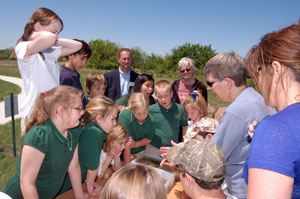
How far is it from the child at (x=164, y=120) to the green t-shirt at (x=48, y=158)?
167cm

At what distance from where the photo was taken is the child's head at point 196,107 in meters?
3.49

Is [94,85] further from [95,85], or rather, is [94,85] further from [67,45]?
[67,45]

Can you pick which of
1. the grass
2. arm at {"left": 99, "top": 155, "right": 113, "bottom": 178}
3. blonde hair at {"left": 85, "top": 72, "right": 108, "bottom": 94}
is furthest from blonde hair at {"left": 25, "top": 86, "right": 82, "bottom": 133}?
the grass

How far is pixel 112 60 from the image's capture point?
4938 cm

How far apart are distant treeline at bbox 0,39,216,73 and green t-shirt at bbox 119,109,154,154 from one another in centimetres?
3894

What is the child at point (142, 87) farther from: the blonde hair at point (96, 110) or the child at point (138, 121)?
the blonde hair at point (96, 110)

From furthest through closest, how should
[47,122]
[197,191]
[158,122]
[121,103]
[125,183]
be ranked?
1. [121,103]
2. [158,122]
3. [47,122]
4. [197,191]
5. [125,183]

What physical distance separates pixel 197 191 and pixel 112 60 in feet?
163

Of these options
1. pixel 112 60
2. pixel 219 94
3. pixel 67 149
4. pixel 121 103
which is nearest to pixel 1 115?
pixel 121 103

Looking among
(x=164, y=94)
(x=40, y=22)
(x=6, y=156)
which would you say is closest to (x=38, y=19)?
(x=40, y=22)

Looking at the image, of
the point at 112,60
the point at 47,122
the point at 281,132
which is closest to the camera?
the point at 281,132

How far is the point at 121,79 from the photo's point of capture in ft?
16.0

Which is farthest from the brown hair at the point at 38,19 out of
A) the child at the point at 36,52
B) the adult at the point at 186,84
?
the adult at the point at 186,84

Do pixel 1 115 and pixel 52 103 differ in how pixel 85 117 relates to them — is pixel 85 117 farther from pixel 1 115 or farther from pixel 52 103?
pixel 1 115
